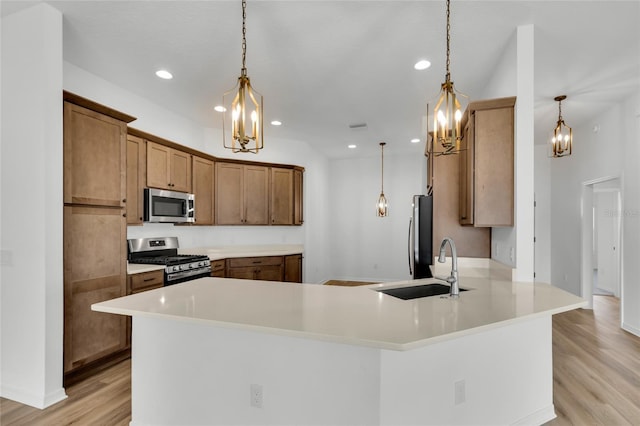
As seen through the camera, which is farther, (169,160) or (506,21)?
(169,160)

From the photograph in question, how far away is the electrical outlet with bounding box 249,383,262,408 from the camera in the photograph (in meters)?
1.74

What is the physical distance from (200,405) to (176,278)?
202 centimetres

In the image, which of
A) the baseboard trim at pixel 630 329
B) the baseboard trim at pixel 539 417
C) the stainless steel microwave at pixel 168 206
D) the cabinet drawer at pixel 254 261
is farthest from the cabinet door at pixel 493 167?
the stainless steel microwave at pixel 168 206

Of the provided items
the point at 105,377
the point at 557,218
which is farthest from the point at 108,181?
the point at 557,218

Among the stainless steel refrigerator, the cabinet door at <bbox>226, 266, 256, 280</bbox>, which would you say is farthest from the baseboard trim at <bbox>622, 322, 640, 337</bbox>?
the cabinet door at <bbox>226, 266, 256, 280</bbox>

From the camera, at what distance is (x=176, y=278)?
3641 mm

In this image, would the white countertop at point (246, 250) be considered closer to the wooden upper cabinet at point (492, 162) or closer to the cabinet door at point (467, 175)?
the cabinet door at point (467, 175)

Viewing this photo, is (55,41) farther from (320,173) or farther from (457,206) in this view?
(320,173)

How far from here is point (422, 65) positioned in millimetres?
3078

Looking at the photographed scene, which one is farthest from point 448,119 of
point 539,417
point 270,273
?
point 270,273

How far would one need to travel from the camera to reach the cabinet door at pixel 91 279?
8.49ft

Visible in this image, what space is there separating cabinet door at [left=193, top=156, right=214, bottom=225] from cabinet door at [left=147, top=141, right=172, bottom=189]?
1.67ft

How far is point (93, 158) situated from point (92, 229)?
1.97 ft

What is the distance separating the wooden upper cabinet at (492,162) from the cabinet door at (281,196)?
3.40 metres
